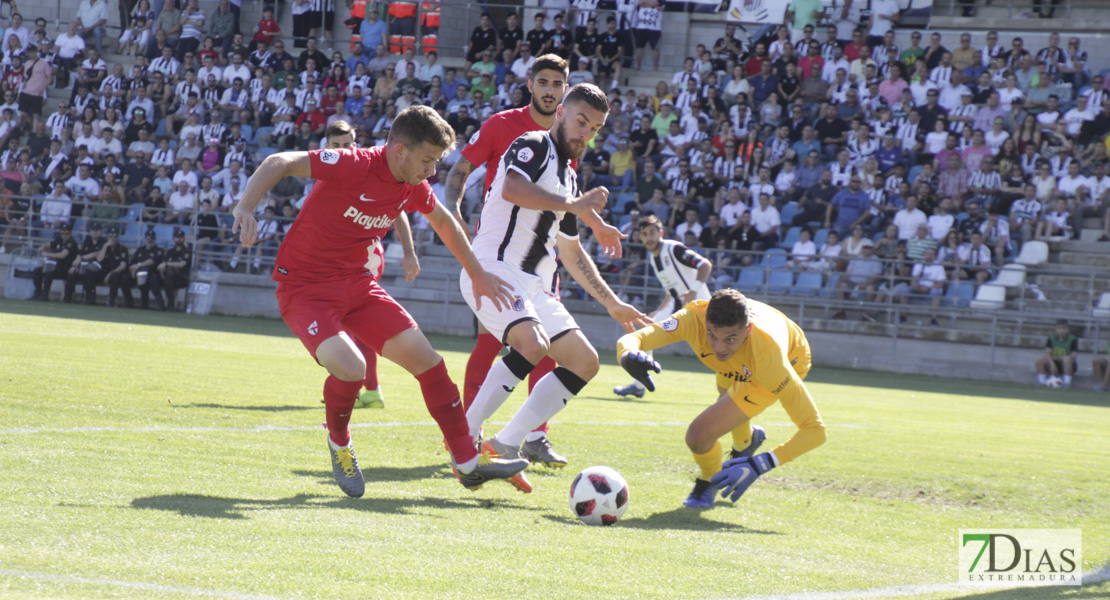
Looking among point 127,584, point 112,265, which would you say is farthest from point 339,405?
point 112,265

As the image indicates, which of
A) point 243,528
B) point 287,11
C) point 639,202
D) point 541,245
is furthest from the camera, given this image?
point 287,11

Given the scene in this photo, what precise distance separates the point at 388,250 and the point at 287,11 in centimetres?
1065

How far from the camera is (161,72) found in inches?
1127

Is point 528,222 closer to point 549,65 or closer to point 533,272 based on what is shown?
point 533,272

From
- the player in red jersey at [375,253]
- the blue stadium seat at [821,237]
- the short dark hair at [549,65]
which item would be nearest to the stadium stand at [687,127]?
the blue stadium seat at [821,237]

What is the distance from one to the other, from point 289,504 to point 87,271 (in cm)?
2063

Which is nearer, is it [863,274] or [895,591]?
[895,591]

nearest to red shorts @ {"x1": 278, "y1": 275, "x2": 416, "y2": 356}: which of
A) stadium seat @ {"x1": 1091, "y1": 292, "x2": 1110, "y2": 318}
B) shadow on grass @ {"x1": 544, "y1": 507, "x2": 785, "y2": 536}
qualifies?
shadow on grass @ {"x1": 544, "y1": 507, "x2": 785, "y2": 536}

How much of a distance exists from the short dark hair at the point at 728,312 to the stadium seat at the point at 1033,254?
51.8 feet

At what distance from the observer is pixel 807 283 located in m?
20.8

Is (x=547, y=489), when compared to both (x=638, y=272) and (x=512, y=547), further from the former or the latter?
(x=638, y=272)

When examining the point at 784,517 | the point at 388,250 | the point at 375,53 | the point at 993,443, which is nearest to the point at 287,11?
the point at 375,53

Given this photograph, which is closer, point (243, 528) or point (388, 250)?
point (243, 528)
